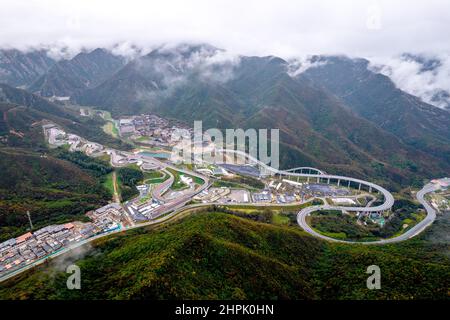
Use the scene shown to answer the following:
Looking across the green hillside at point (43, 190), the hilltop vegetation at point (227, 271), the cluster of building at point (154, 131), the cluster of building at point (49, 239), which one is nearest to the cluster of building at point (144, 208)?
the cluster of building at point (49, 239)

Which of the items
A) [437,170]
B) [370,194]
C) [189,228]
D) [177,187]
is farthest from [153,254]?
[437,170]

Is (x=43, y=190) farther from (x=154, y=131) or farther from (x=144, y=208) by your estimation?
(x=154, y=131)

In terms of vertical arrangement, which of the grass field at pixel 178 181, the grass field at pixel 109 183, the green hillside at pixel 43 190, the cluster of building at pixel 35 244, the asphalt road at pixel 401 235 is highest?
the green hillside at pixel 43 190

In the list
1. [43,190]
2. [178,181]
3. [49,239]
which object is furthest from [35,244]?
[178,181]

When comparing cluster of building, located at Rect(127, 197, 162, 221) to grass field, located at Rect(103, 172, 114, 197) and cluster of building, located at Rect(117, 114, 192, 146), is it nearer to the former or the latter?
grass field, located at Rect(103, 172, 114, 197)

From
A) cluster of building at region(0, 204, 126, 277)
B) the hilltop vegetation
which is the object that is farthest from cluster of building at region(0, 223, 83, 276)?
the hilltop vegetation

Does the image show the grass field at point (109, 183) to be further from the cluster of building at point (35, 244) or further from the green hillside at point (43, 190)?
the cluster of building at point (35, 244)
